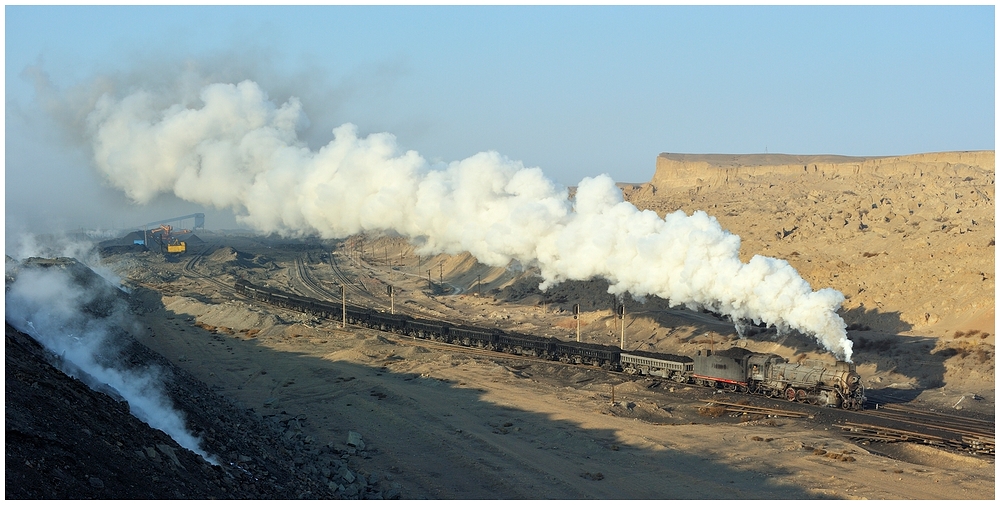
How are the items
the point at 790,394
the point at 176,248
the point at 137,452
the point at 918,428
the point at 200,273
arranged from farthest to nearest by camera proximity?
the point at 176,248, the point at 200,273, the point at 790,394, the point at 918,428, the point at 137,452

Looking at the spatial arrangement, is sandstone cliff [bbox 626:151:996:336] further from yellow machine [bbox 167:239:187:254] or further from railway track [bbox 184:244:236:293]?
yellow machine [bbox 167:239:187:254]

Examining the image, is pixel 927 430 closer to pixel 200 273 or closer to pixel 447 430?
pixel 447 430

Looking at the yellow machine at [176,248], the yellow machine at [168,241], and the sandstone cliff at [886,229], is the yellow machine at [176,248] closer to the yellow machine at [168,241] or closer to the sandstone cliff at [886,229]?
the yellow machine at [168,241]

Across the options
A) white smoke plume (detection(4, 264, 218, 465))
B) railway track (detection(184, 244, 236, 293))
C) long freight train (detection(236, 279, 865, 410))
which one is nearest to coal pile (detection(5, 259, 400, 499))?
white smoke plume (detection(4, 264, 218, 465))

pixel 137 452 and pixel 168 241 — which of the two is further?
pixel 168 241

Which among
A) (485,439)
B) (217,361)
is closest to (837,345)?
(485,439)

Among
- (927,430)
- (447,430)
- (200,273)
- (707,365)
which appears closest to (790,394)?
(707,365)
